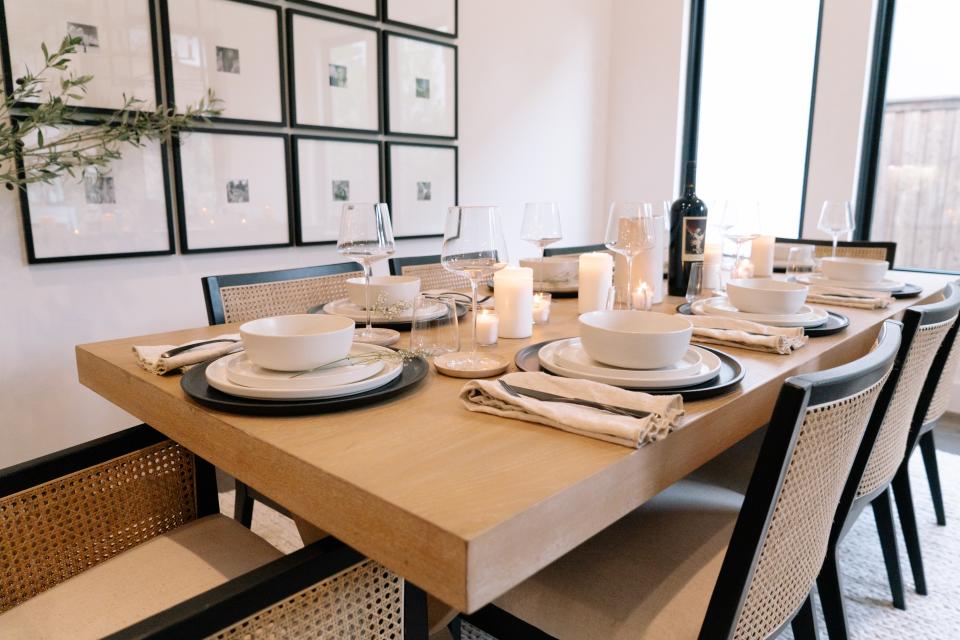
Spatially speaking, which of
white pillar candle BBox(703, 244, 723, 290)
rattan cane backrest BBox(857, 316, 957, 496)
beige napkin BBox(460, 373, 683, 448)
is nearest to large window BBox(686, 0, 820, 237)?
white pillar candle BBox(703, 244, 723, 290)

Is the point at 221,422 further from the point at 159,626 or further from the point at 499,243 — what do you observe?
the point at 499,243

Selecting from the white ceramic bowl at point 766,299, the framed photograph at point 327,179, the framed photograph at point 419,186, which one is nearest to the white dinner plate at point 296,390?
the white ceramic bowl at point 766,299

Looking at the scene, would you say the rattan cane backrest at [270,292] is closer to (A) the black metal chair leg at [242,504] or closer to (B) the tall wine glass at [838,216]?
(A) the black metal chair leg at [242,504]

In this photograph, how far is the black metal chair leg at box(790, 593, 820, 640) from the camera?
→ 1.19 m

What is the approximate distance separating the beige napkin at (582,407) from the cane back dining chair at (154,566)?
260mm

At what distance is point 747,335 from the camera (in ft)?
4.26

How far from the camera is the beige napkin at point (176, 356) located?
1100 millimetres

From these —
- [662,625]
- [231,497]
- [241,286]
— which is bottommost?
[231,497]

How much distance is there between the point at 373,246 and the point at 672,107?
3.47 meters

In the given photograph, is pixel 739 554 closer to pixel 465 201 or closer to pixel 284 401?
pixel 284 401

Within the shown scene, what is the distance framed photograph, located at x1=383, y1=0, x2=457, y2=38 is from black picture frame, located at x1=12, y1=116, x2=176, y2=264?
1.27 metres

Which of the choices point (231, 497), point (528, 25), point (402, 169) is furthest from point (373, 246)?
point (528, 25)

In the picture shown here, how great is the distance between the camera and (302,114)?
2791 millimetres

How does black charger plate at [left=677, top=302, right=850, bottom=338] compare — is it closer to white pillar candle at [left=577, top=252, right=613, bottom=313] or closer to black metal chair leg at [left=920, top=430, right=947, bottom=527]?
white pillar candle at [left=577, top=252, right=613, bottom=313]
